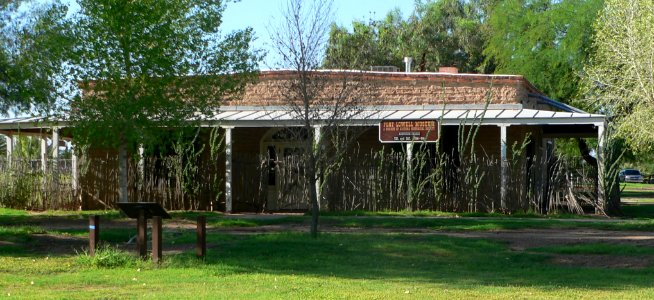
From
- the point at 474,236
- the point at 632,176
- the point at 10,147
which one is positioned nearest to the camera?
the point at 474,236

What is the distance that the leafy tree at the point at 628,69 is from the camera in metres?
28.3

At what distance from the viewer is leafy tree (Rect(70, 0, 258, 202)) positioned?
2203cm

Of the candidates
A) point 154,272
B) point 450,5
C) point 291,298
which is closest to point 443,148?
point 154,272

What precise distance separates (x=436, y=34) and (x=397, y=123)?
3304 cm

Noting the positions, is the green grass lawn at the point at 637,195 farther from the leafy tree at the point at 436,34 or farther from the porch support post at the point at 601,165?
the leafy tree at the point at 436,34

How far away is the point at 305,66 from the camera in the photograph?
17.5 m

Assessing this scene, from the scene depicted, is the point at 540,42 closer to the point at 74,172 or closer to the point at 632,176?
the point at 74,172

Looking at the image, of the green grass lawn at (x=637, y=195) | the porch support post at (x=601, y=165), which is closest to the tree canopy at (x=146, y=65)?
the porch support post at (x=601, y=165)

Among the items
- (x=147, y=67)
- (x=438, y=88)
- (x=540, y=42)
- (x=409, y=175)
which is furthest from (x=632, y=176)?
(x=147, y=67)

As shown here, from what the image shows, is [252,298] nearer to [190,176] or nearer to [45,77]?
[45,77]

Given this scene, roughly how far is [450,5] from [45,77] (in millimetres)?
41410

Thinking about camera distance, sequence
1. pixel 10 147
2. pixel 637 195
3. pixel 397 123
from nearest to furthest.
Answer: pixel 397 123
pixel 10 147
pixel 637 195

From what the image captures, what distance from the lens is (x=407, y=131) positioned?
26.8 metres

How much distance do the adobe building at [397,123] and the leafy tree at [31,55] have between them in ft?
13.4
